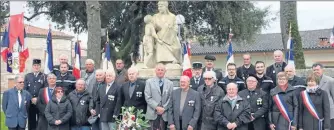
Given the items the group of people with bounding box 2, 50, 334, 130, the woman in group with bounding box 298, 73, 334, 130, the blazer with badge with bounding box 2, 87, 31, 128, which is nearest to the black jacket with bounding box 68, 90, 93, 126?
the group of people with bounding box 2, 50, 334, 130

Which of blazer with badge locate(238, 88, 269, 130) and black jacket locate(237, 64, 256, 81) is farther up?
black jacket locate(237, 64, 256, 81)

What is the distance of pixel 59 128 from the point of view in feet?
29.2

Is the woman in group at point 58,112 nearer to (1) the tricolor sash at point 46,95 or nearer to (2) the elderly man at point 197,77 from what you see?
(1) the tricolor sash at point 46,95

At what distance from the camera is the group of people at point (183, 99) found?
778cm

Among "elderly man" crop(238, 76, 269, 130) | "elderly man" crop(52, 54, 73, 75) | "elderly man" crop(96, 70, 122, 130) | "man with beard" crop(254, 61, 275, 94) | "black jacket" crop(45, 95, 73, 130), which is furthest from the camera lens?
"elderly man" crop(52, 54, 73, 75)

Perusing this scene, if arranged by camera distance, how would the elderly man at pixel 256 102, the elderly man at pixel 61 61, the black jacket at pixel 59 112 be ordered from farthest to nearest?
the elderly man at pixel 61 61 → the black jacket at pixel 59 112 → the elderly man at pixel 256 102

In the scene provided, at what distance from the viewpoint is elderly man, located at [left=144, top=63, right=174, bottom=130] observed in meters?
8.50

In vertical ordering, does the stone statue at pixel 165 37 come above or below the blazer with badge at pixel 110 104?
above

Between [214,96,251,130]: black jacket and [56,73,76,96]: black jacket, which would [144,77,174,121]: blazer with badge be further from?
[56,73,76,96]: black jacket

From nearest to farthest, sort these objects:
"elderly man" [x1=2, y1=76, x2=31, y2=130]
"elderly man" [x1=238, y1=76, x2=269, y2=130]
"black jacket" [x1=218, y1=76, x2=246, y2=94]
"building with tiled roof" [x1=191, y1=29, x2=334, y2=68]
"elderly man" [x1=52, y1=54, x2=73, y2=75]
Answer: "elderly man" [x1=238, y1=76, x2=269, y2=130], "black jacket" [x1=218, y1=76, x2=246, y2=94], "elderly man" [x1=2, y1=76, x2=31, y2=130], "elderly man" [x1=52, y1=54, x2=73, y2=75], "building with tiled roof" [x1=191, y1=29, x2=334, y2=68]

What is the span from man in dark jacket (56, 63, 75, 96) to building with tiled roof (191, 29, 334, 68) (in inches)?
1051

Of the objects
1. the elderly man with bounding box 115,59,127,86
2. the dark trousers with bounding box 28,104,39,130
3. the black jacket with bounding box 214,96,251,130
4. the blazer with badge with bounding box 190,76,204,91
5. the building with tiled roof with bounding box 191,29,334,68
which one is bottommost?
the dark trousers with bounding box 28,104,39,130

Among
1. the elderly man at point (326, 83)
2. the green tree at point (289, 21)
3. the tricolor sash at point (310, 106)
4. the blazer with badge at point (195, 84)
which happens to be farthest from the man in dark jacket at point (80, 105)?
the green tree at point (289, 21)

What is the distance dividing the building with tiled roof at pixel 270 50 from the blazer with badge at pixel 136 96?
89.5ft
